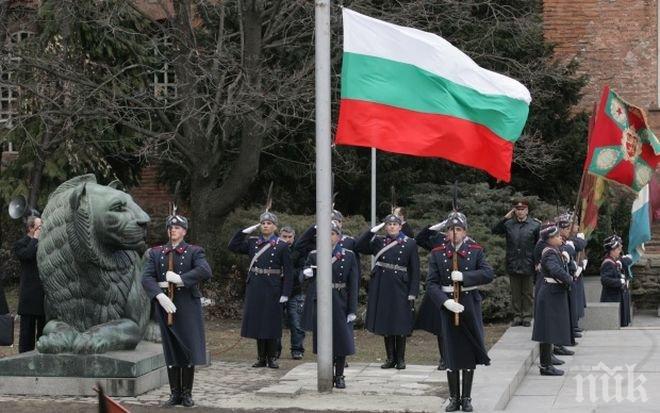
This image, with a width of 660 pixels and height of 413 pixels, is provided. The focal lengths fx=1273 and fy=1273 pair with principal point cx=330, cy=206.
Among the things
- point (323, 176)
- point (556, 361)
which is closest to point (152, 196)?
point (556, 361)

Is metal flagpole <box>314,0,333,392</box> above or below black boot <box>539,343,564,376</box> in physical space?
above

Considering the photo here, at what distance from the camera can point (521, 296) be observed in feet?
60.2

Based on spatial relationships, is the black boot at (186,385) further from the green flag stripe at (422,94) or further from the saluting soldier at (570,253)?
the saluting soldier at (570,253)

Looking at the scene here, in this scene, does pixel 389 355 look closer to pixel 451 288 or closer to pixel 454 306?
pixel 451 288

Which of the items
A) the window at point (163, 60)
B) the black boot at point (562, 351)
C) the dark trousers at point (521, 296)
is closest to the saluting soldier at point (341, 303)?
the black boot at point (562, 351)

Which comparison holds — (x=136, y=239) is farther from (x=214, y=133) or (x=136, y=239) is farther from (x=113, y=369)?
(x=214, y=133)

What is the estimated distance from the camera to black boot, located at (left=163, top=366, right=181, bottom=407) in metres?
11.5

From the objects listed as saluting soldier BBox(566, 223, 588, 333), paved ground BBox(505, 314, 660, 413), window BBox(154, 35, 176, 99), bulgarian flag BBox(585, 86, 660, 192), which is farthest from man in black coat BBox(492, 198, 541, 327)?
window BBox(154, 35, 176, 99)

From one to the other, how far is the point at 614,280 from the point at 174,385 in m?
10.1

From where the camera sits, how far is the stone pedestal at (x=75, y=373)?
1191 centimetres

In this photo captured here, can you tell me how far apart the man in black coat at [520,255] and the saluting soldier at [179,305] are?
701 centimetres

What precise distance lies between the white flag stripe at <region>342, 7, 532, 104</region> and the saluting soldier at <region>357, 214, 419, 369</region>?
3.07 m

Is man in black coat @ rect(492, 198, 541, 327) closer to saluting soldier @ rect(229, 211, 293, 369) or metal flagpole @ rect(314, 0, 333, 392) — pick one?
saluting soldier @ rect(229, 211, 293, 369)

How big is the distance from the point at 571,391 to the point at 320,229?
126 inches
